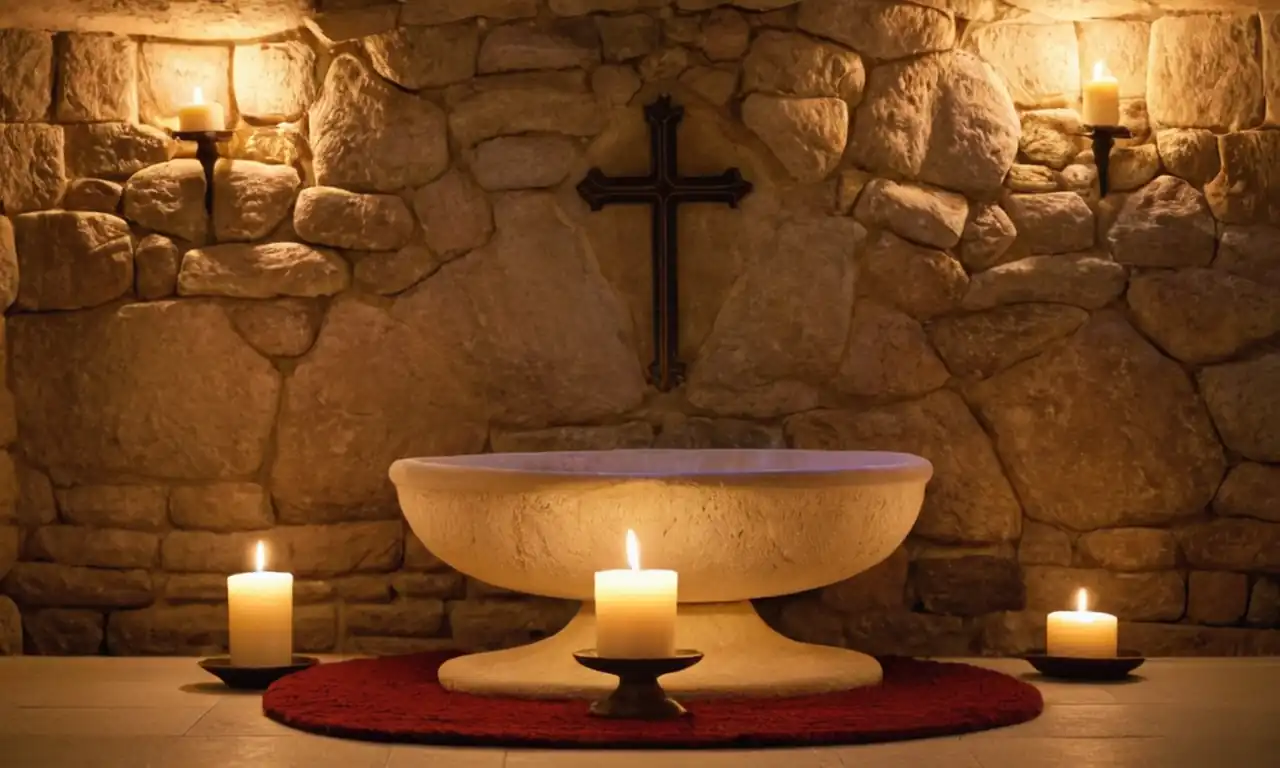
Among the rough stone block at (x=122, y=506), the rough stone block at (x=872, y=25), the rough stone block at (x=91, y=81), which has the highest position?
the rough stone block at (x=872, y=25)

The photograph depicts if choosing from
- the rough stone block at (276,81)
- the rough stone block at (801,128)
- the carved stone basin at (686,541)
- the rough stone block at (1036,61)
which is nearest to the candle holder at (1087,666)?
the carved stone basin at (686,541)

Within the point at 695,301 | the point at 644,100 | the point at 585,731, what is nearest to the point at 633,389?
the point at 695,301

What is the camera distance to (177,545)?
13.7 feet

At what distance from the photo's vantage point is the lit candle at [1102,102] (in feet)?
13.3

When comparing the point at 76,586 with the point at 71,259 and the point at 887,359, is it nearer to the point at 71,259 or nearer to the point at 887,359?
the point at 71,259

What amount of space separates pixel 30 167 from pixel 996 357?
2.43 meters

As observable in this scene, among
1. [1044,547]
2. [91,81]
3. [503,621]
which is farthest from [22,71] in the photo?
[1044,547]

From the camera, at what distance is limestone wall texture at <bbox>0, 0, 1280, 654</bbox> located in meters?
4.16

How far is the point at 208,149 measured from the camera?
4152 millimetres

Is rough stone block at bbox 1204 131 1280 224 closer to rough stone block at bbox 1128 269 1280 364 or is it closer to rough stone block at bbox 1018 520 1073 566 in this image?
rough stone block at bbox 1128 269 1280 364

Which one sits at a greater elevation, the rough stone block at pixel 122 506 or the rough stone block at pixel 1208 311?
the rough stone block at pixel 1208 311

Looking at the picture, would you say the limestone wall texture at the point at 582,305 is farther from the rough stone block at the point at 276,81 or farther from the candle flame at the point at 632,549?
the candle flame at the point at 632,549

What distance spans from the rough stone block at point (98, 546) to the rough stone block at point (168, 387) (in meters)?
0.17

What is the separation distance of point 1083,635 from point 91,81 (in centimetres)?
272
